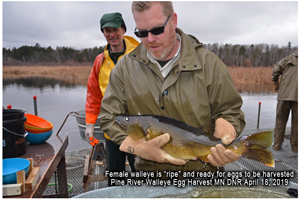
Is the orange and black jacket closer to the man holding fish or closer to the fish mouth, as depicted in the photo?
the man holding fish

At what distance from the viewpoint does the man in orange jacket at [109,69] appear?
11.0 feet

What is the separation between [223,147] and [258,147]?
0.30 m

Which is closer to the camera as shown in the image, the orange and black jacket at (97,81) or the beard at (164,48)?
the beard at (164,48)

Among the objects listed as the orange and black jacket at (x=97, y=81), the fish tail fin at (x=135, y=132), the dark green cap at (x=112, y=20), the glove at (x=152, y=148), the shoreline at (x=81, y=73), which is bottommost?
the glove at (x=152, y=148)

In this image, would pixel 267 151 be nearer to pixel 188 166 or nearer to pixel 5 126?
pixel 188 166

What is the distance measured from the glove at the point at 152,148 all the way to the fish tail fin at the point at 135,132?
0.12 feet

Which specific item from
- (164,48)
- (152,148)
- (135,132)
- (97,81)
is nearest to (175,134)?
(152,148)

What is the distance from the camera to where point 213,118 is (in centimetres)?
218

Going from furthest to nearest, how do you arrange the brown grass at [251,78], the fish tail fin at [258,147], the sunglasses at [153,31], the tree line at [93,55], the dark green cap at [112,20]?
1. the tree line at [93,55]
2. the brown grass at [251,78]
3. the dark green cap at [112,20]
4. the sunglasses at [153,31]
5. the fish tail fin at [258,147]

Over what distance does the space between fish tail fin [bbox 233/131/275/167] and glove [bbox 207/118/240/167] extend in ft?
0.25

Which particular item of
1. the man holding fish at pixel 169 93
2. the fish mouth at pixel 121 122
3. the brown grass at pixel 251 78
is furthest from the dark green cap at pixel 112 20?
the brown grass at pixel 251 78

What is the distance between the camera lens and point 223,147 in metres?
1.83

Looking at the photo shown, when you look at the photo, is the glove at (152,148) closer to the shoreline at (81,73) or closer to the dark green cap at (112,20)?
the dark green cap at (112,20)

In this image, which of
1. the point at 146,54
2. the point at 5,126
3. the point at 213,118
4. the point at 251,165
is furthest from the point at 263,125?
the point at 5,126
